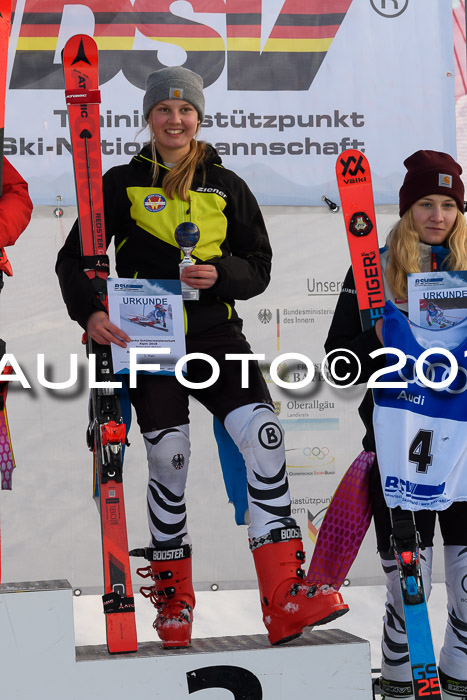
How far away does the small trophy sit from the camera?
103 inches

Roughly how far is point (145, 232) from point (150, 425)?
0.58 m

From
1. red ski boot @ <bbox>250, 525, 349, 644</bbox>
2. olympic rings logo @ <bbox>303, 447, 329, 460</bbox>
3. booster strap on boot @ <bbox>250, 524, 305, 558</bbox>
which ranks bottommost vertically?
red ski boot @ <bbox>250, 525, 349, 644</bbox>

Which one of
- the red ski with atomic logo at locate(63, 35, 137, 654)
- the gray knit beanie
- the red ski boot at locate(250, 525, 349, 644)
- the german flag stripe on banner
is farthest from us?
the german flag stripe on banner

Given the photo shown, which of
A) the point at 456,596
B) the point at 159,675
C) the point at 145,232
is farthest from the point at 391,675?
the point at 145,232

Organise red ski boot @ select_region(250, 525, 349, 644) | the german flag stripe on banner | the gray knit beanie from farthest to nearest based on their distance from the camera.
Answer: the german flag stripe on banner, the gray knit beanie, red ski boot @ select_region(250, 525, 349, 644)

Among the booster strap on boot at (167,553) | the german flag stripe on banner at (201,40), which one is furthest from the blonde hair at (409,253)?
the german flag stripe on banner at (201,40)

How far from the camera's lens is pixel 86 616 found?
3.91 m

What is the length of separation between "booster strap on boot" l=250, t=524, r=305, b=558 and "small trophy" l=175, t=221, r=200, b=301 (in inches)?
27.8

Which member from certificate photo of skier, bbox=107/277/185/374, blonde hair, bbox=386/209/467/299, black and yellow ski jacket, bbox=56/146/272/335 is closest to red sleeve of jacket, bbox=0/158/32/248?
black and yellow ski jacket, bbox=56/146/272/335

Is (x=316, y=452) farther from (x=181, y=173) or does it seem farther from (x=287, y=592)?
(x=181, y=173)

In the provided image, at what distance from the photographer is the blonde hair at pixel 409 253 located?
2.66 metres

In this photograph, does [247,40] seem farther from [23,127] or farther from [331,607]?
[331,607]

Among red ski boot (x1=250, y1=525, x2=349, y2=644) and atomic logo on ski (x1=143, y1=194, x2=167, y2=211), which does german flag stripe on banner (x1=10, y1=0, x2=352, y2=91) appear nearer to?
atomic logo on ski (x1=143, y1=194, x2=167, y2=211)

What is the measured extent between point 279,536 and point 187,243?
2.87 feet
